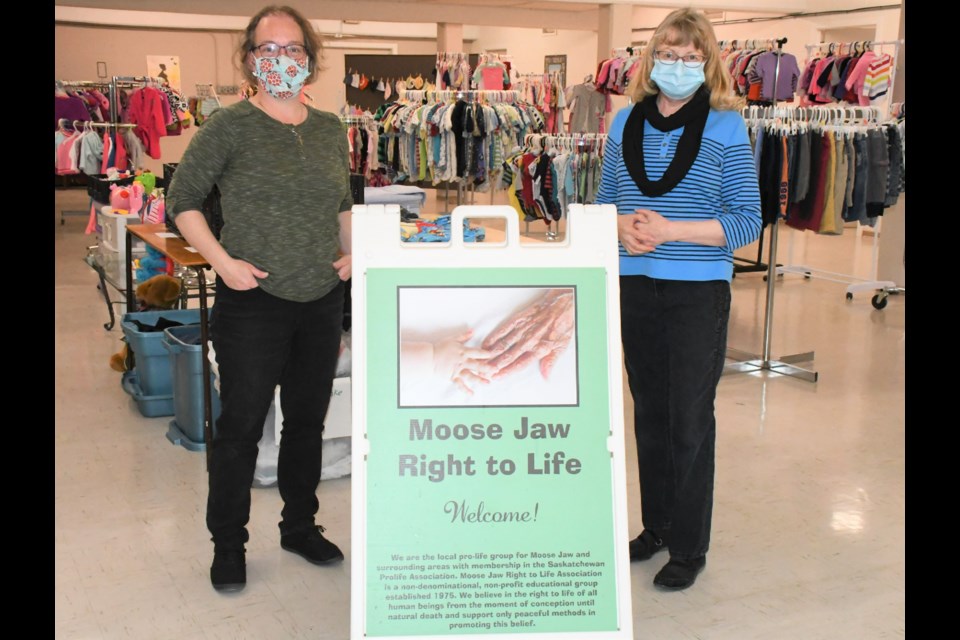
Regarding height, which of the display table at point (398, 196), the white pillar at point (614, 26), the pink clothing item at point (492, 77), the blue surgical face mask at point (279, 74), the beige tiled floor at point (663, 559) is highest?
the white pillar at point (614, 26)

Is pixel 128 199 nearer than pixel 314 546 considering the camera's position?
No

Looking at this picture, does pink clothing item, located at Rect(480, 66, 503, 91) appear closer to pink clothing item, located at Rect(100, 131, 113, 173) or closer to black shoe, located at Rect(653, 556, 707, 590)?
pink clothing item, located at Rect(100, 131, 113, 173)

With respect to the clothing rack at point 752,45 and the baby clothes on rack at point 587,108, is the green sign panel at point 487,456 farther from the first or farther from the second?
the baby clothes on rack at point 587,108

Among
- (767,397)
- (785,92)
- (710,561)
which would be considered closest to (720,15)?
(785,92)

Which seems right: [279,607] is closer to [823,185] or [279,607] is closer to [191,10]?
[823,185]

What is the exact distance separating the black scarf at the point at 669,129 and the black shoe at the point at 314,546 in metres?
1.46

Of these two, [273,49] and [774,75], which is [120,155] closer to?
[774,75]

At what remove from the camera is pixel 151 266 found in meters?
5.45

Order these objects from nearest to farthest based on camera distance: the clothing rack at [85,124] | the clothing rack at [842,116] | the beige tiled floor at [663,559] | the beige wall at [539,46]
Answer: the beige tiled floor at [663,559] < the clothing rack at [842,116] < the clothing rack at [85,124] < the beige wall at [539,46]

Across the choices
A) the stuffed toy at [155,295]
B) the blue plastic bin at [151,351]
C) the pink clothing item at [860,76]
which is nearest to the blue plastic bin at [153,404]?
the blue plastic bin at [151,351]

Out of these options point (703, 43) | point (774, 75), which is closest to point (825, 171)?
point (774, 75)

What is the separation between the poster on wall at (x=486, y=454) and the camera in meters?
2.04

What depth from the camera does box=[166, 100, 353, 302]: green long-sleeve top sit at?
8.18 ft

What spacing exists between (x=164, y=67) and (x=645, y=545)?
1608 centimetres
